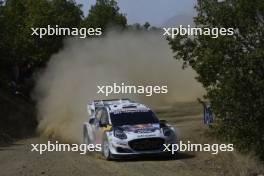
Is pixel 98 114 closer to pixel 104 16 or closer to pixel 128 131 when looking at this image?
pixel 128 131

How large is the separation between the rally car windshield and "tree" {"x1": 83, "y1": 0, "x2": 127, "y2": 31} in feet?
153

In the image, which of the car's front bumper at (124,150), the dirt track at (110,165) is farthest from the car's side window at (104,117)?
the car's front bumper at (124,150)

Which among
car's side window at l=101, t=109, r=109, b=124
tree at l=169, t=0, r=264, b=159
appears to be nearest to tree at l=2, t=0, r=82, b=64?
car's side window at l=101, t=109, r=109, b=124

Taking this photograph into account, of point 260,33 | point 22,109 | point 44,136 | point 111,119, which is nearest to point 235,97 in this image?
point 260,33

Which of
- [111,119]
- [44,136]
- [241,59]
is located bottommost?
[44,136]

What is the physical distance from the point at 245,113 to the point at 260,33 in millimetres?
1685

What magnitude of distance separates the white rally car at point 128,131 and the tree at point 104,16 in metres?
46.4

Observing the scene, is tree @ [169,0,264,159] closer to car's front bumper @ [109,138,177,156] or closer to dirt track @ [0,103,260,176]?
dirt track @ [0,103,260,176]

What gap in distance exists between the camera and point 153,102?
55625 mm

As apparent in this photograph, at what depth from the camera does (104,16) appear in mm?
71312

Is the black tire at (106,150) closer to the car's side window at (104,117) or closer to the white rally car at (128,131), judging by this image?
the white rally car at (128,131)

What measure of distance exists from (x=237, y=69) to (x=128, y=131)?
702 cm

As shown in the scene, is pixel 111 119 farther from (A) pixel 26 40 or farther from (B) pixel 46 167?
(A) pixel 26 40

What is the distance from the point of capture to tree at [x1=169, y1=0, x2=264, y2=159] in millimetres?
13867
